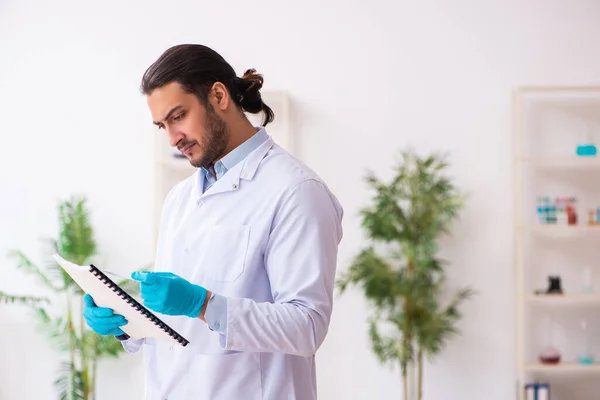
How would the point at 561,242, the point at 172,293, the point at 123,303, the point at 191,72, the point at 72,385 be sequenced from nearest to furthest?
the point at 172,293 → the point at 123,303 → the point at 191,72 → the point at 72,385 → the point at 561,242

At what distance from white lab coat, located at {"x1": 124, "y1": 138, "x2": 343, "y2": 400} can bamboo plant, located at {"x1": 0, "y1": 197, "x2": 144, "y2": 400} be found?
248 cm

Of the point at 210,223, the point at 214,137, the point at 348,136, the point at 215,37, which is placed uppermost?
the point at 215,37

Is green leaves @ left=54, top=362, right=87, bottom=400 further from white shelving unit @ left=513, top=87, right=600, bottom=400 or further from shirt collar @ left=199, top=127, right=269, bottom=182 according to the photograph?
shirt collar @ left=199, top=127, right=269, bottom=182

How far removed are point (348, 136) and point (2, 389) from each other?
96.7 inches

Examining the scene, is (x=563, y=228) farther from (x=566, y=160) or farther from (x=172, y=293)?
(x=172, y=293)

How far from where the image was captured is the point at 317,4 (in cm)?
438

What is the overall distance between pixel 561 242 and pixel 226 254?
3.15m

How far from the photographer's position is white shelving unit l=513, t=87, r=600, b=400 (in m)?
4.27

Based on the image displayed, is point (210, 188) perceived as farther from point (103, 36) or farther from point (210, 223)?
point (103, 36)

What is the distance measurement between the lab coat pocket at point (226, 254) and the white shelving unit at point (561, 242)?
296 cm

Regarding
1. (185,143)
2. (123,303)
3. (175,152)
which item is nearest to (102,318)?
(123,303)

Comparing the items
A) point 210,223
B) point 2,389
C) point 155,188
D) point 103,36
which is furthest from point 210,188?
point 2,389

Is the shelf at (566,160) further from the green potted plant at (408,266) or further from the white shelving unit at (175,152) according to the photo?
the white shelving unit at (175,152)

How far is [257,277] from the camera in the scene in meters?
1.58
